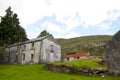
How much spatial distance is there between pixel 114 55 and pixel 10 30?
201ft

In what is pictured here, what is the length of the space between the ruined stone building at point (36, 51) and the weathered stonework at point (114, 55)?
38.2 m

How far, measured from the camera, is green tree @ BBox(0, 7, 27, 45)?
297 feet

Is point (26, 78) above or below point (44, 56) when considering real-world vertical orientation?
below

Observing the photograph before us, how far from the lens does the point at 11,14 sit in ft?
311

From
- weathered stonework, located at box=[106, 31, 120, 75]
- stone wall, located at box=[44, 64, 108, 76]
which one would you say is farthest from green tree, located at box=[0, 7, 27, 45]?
weathered stonework, located at box=[106, 31, 120, 75]

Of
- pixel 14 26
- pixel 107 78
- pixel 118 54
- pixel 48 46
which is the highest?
pixel 14 26

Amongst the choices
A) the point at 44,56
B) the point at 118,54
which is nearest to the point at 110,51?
the point at 118,54

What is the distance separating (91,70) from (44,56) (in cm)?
3654

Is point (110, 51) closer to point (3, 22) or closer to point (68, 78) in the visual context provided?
point (68, 78)

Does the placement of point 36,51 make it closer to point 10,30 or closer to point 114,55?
point 10,30

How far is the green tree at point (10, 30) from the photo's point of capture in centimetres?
9047

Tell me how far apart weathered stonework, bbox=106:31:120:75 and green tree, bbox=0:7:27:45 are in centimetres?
5697

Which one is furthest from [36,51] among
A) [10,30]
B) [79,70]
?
[79,70]

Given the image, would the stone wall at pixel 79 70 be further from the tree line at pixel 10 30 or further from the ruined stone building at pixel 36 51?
the tree line at pixel 10 30
